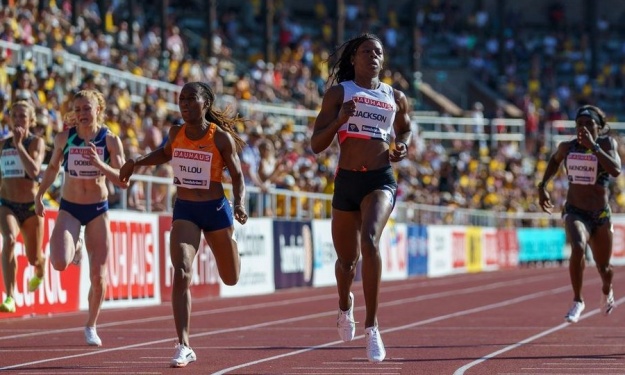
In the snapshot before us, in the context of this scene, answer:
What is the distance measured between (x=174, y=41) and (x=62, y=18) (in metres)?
6.04

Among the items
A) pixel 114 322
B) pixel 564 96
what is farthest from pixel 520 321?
pixel 564 96

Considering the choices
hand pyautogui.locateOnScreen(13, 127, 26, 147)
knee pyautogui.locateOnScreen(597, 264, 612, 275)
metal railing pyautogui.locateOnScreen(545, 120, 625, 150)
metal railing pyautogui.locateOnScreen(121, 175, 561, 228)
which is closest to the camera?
hand pyautogui.locateOnScreen(13, 127, 26, 147)

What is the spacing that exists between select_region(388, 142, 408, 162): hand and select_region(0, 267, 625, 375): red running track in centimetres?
157

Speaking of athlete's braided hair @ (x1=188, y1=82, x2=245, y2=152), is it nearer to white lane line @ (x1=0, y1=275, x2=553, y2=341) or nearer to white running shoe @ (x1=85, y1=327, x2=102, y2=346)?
white running shoe @ (x1=85, y1=327, x2=102, y2=346)

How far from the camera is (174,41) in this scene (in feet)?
123

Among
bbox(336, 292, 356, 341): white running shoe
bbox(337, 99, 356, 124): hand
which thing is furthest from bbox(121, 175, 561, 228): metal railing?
bbox(337, 99, 356, 124): hand

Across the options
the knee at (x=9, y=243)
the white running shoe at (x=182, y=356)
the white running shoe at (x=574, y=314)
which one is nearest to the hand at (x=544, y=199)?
the white running shoe at (x=574, y=314)

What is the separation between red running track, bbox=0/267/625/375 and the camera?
11.7m

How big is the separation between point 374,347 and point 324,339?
4168 millimetres

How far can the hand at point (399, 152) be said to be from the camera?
11219 millimetres

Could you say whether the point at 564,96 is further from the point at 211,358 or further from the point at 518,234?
the point at 211,358

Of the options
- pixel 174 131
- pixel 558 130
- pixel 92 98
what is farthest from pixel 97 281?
pixel 558 130

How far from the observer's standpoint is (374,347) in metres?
10.8

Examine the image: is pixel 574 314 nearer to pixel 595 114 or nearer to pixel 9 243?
pixel 595 114
